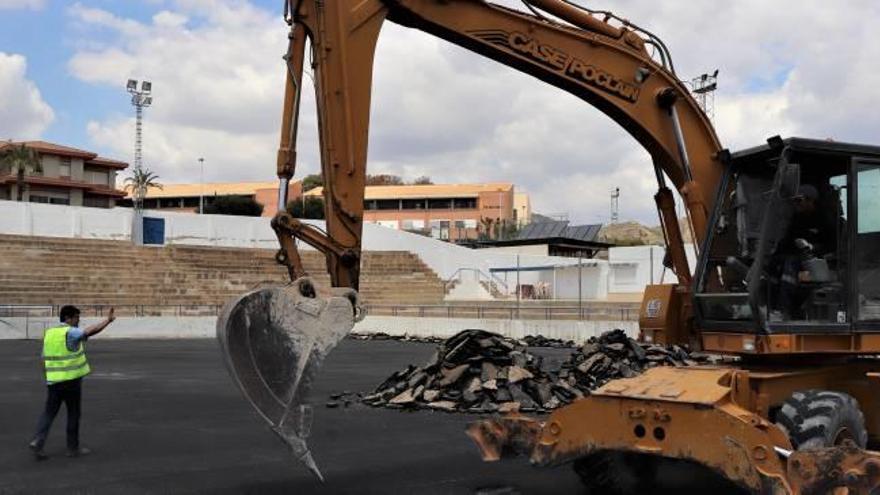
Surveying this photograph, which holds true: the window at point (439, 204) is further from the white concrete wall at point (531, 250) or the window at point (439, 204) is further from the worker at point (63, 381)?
the worker at point (63, 381)

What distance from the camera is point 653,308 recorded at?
24.6ft

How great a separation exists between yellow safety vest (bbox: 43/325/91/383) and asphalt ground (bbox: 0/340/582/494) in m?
0.88

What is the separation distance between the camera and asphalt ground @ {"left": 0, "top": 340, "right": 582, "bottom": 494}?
7.57 m

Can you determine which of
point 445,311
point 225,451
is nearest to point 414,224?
point 445,311

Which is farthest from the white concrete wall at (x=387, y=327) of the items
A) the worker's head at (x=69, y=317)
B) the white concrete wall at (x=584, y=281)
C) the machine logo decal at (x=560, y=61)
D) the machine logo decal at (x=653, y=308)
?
the worker's head at (x=69, y=317)

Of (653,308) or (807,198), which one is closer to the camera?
(807,198)

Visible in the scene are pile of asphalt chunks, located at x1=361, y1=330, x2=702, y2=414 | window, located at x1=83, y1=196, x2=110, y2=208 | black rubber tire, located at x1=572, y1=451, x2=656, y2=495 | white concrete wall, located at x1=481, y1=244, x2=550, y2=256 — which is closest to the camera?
black rubber tire, located at x1=572, y1=451, x2=656, y2=495

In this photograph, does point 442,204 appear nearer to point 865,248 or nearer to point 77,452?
point 77,452

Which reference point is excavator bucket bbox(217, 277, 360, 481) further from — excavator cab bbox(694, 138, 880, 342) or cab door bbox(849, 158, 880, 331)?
cab door bbox(849, 158, 880, 331)

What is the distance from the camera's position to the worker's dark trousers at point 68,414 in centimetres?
905

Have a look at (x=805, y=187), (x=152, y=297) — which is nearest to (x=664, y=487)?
(x=805, y=187)

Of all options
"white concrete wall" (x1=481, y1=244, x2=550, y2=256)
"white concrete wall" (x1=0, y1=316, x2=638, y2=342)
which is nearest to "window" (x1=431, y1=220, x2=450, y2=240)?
"white concrete wall" (x1=481, y1=244, x2=550, y2=256)

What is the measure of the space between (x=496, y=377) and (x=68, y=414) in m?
6.43

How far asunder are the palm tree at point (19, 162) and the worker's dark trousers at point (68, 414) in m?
67.0
